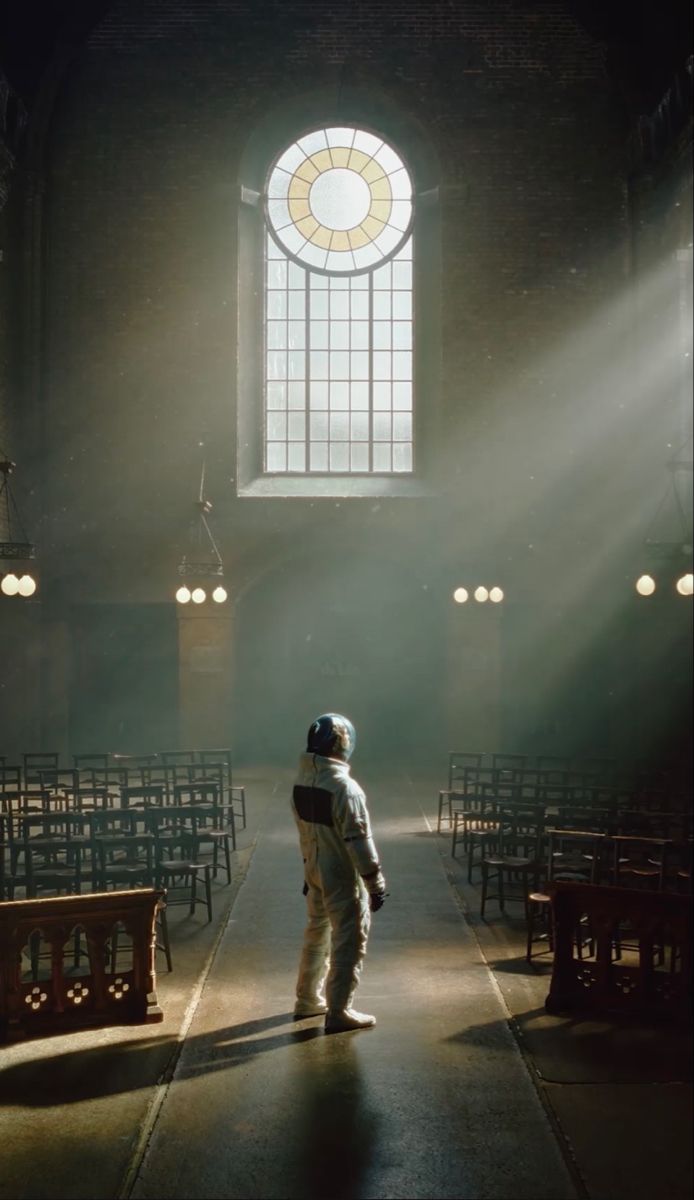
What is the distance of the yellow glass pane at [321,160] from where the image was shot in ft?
63.9

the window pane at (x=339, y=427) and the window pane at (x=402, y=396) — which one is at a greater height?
the window pane at (x=402, y=396)

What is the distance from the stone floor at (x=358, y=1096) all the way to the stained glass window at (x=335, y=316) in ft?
41.1

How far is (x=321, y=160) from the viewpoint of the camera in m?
19.5

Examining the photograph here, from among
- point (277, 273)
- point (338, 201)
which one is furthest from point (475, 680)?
point (338, 201)

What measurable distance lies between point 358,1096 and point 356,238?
16.5 metres

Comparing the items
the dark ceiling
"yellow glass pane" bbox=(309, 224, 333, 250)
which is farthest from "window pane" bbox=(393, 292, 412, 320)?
the dark ceiling

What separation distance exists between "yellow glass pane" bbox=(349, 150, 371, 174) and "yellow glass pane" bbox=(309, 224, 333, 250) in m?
1.23

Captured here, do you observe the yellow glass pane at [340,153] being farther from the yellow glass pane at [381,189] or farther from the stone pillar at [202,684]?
the stone pillar at [202,684]

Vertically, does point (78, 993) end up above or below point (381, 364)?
below

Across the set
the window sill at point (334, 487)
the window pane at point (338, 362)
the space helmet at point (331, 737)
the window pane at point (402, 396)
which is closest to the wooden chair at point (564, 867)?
the space helmet at point (331, 737)

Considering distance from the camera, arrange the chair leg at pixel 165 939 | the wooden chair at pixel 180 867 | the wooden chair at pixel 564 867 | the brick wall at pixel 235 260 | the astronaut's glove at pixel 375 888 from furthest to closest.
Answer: the brick wall at pixel 235 260, the wooden chair at pixel 180 867, the wooden chair at pixel 564 867, the chair leg at pixel 165 939, the astronaut's glove at pixel 375 888

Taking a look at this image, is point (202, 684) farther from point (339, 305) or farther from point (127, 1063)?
point (127, 1063)

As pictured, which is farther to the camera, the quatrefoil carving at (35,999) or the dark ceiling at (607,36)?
the dark ceiling at (607,36)

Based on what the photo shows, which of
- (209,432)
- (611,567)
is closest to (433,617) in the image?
(611,567)
